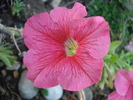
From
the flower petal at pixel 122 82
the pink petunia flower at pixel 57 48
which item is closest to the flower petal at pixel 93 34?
the pink petunia flower at pixel 57 48

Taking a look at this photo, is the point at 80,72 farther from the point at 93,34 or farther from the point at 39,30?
the point at 39,30

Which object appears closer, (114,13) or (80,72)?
(80,72)

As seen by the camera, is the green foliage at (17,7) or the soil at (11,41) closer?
the green foliage at (17,7)

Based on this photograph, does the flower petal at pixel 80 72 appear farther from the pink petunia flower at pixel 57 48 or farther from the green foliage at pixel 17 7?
the green foliage at pixel 17 7

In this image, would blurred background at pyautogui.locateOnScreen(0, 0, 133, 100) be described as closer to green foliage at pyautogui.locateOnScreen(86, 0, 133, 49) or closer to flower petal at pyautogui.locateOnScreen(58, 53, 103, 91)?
green foliage at pyautogui.locateOnScreen(86, 0, 133, 49)

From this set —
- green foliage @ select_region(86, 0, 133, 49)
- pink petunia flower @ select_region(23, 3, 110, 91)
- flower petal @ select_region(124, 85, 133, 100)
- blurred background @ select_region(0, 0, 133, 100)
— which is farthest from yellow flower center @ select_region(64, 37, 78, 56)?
green foliage @ select_region(86, 0, 133, 49)

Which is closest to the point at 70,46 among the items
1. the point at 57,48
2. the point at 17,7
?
the point at 57,48
